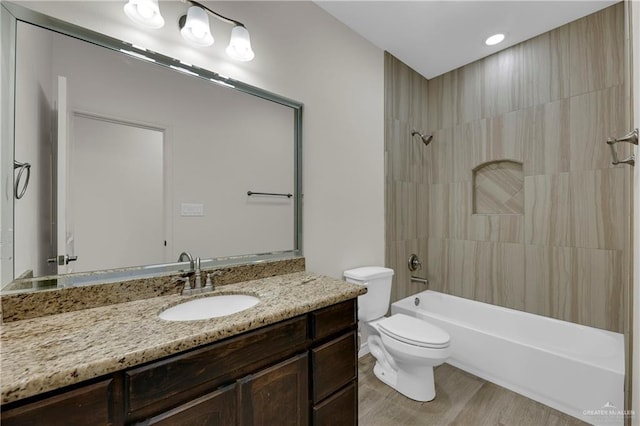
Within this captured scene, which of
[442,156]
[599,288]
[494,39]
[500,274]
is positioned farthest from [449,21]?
[599,288]

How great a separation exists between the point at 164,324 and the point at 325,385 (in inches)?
27.8

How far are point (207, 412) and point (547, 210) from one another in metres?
2.70

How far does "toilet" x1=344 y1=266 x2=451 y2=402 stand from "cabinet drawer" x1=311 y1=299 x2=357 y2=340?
65cm

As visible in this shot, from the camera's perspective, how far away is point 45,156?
1026 millimetres

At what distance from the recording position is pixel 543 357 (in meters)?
1.73

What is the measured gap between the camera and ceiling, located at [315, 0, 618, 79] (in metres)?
1.91

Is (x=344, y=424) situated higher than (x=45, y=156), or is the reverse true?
(x=45, y=156)

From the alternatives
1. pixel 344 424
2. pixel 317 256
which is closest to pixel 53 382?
pixel 344 424

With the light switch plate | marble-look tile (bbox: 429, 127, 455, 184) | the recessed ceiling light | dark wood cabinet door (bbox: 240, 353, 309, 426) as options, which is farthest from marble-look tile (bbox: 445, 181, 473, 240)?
the light switch plate

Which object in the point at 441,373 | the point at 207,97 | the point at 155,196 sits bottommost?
the point at 441,373

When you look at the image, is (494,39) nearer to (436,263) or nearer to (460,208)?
(460,208)

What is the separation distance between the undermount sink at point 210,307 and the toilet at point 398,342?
0.94 meters

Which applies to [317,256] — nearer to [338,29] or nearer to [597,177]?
[338,29]

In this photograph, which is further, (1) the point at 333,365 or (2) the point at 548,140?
(2) the point at 548,140
